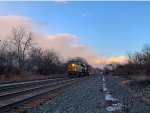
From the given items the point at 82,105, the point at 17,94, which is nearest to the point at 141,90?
the point at 17,94

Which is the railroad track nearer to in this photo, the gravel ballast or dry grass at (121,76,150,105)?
the gravel ballast

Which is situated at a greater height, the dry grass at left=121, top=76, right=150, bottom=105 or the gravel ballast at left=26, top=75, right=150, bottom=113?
the dry grass at left=121, top=76, right=150, bottom=105

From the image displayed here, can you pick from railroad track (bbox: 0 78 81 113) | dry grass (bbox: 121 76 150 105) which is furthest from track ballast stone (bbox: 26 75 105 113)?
dry grass (bbox: 121 76 150 105)

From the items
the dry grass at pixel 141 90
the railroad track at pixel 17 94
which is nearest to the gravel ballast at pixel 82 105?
the dry grass at pixel 141 90

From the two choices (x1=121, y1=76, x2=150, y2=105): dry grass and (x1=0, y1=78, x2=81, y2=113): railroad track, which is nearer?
(x1=0, y1=78, x2=81, y2=113): railroad track

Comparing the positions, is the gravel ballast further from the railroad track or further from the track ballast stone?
the railroad track

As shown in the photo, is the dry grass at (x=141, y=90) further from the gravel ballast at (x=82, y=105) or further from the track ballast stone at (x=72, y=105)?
the track ballast stone at (x=72, y=105)

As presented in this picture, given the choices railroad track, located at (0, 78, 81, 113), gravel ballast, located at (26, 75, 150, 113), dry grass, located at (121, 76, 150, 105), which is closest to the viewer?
gravel ballast, located at (26, 75, 150, 113)

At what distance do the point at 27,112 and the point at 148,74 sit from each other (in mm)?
35364

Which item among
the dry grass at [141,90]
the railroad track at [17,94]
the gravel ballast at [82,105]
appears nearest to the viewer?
the gravel ballast at [82,105]

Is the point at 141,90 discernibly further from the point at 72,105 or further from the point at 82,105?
the point at 72,105

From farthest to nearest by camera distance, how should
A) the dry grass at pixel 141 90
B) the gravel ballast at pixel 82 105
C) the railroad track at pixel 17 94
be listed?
the dry grass at pixel 141 90
the railroad track at pixel 17 94
the gravel ballast at pixel 82 105

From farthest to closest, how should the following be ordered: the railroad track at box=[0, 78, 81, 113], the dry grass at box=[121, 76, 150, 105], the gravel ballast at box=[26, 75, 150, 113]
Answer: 1. the dry grass at box=[121, 76, 150, 105]
2. the railroad track at box=[0, 78, 81, 113]
3. the gravel ballast at box=[26, 75, 150, 113]

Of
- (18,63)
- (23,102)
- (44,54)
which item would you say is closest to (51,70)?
(18,63)
